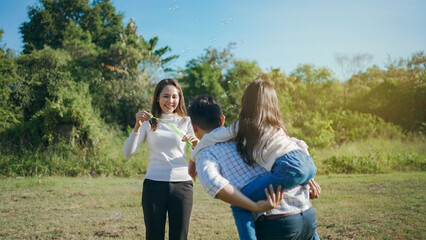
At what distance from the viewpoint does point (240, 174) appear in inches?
72.7

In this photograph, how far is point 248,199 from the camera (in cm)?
172

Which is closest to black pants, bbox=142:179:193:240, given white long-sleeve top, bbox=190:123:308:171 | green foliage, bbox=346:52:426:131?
white long-sleeve top, bbox=190:123:308:171

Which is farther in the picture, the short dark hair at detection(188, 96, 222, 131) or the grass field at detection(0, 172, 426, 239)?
the grass field at detection(0, 172, 426, 239)

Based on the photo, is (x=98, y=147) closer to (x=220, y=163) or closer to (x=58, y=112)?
(x=58, y=112)

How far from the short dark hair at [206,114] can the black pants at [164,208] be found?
0.84 metres

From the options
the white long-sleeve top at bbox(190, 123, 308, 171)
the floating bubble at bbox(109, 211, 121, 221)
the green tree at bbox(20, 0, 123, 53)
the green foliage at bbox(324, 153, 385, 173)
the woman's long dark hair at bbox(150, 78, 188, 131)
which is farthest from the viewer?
the green tree at bbox(20, 0, 123, 53)

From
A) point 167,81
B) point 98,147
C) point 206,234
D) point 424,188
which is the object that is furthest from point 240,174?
point 98,147

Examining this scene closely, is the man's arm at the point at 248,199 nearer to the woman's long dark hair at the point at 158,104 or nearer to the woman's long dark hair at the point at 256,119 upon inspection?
the woman's long dark hair at the point at 256,119

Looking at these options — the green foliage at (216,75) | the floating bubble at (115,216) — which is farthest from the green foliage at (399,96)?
the floating bubble at (115,216)

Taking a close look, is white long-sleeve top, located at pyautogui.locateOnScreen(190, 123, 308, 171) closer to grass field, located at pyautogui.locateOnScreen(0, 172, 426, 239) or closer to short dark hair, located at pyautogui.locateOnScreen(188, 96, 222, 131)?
short dark hair, located at pyautogui.locateOnScreen(188, 96, 222, 131)

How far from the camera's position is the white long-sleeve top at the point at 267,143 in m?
1.81

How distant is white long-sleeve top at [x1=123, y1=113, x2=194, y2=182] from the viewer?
9.50ft

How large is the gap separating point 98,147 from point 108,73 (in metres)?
9.77

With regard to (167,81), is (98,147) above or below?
below
